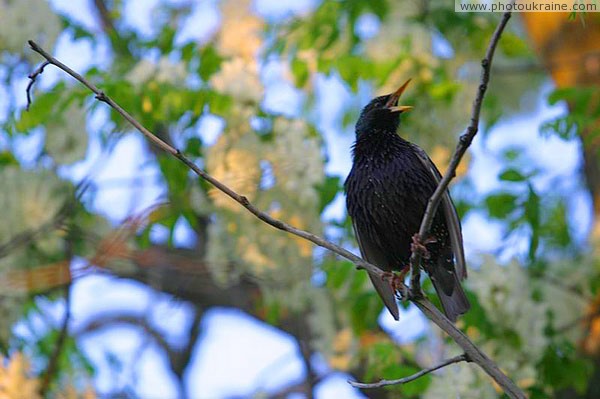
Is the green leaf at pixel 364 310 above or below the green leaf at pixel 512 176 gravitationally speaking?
below

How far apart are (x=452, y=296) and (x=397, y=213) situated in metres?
0.50

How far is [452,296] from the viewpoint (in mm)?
4879

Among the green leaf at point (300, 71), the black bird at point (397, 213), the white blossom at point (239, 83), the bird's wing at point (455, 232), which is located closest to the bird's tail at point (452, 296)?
the black bird at point (397, 213)

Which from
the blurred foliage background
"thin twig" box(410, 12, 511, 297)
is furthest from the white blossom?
"thin twig" box(410, 12, 511, 297)

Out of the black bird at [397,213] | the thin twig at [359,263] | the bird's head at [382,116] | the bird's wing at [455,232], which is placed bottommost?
the thin twig at [359,263]

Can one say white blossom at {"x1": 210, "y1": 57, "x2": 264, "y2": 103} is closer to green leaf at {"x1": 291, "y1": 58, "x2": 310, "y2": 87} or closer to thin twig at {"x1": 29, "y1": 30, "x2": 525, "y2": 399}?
green leaf at {"x1": 291, "y1": 58, "x2": 310, "y2": 87}

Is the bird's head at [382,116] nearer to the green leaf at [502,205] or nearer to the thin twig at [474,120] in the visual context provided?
the green leaf at [502,205]

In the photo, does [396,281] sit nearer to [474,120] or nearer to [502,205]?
[474,120]

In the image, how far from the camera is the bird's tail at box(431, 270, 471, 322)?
4.83 metres

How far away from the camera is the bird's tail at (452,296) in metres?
4.83

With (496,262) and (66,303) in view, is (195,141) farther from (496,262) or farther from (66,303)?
(496,262)

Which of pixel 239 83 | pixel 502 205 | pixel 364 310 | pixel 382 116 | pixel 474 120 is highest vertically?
pixel 239 83

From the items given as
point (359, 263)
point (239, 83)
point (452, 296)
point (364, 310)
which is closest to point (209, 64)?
point (239, 83)

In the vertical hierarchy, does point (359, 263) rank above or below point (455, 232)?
below
